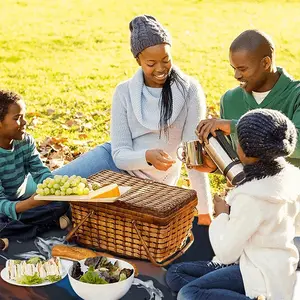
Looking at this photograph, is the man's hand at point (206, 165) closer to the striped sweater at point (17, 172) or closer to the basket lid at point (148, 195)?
the basket lid at point (148, 195)

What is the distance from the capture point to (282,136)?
2414 millimetres

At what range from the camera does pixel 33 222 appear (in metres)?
3.43

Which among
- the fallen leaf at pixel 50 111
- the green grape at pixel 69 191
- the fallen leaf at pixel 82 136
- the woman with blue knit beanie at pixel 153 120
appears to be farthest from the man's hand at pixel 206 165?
the fallen leaf at pixel 50 111

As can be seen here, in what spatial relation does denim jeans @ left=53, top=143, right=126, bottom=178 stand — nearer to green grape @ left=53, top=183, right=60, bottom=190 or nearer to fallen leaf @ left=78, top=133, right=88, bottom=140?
green grape @ left=53, top=183, right=60, bottom=190

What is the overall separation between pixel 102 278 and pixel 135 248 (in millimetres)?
468

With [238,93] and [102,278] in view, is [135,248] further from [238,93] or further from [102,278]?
[238,93]

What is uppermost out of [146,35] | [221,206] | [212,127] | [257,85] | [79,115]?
[146,35]

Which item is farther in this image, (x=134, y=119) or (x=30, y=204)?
(x=134, y=119)

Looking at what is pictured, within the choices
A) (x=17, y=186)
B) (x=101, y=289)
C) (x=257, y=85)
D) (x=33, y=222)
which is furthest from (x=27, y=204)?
(x=257, y=85)

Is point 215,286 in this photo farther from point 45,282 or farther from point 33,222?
point 33,222

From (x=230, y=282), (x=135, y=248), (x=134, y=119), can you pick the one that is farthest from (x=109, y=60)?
(x=230, y=282)

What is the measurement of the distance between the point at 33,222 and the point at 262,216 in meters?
1.48

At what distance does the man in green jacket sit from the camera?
3195 mm

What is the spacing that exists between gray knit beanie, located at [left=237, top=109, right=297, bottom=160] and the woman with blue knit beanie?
47.5 inches
